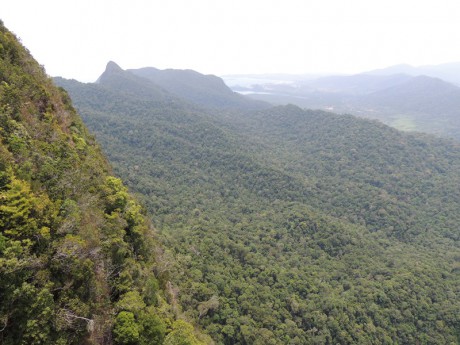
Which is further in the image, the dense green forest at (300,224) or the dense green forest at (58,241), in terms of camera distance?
the dense green forest at (300,224)

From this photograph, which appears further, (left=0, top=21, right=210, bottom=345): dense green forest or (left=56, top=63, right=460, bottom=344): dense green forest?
(left=56, top=63, right=460, bottom=344): dense green forest

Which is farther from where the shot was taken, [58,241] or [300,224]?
[300,224]

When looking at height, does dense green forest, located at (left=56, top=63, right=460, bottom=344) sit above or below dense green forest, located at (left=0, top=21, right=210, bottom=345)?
below

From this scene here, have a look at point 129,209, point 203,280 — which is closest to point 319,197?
point 203,280

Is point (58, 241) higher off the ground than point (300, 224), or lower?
higher
